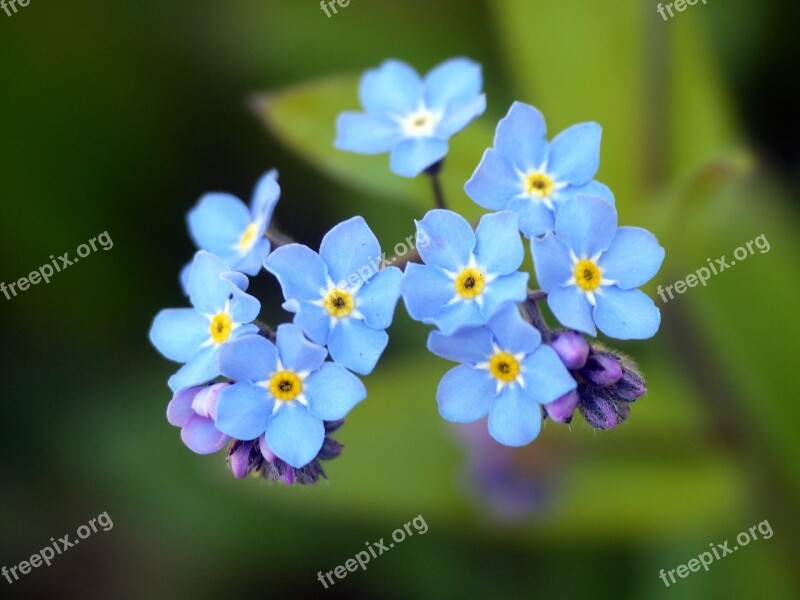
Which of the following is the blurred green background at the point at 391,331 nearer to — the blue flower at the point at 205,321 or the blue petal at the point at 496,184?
the blue petal at the point at 496,184

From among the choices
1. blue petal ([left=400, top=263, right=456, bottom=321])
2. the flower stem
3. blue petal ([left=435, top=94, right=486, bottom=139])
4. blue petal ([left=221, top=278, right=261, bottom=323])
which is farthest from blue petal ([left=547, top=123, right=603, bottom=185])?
blue petal ([left=221, top=278, right=261, bottom=323])

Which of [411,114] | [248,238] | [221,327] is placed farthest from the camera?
[411,114]

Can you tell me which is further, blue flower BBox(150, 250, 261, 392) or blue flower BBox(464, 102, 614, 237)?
blue flower BBox(464, 102, 614, 237)

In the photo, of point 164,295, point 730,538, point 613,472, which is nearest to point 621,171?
point 613,472

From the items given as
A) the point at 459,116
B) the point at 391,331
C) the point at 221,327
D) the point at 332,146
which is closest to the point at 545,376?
the point at 221,327

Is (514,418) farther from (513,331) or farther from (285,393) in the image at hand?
(285,393)

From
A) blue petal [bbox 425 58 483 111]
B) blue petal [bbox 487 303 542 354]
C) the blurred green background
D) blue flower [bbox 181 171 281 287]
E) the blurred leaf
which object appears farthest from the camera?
the blurred green background

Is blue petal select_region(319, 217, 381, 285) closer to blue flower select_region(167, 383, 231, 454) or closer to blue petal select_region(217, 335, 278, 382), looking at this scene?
blue petal select_region(217, 335, 278, 382)
